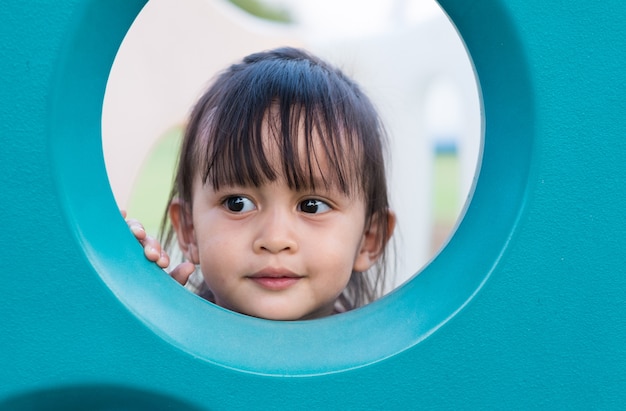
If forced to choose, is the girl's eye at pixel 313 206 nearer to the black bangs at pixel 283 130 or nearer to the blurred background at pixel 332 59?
the black bangs at pixel 283 130

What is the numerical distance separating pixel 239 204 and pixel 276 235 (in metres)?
0.07

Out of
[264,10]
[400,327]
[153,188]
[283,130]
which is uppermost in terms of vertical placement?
[264,10]

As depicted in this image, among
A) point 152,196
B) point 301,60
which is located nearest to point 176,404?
point 301,60

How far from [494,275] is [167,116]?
1.50m

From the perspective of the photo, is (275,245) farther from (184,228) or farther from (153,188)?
(153,188)

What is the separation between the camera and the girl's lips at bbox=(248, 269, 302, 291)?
2.80ft

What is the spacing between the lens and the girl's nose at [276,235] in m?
0.83

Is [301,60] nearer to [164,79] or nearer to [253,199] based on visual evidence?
[253,199]

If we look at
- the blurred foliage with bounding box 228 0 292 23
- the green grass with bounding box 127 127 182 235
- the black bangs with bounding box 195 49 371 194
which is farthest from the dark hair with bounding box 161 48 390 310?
the blurred foliage with bounding box 228 0 292 23

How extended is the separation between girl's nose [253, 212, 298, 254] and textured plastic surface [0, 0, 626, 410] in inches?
8.0

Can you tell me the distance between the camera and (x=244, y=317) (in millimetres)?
668

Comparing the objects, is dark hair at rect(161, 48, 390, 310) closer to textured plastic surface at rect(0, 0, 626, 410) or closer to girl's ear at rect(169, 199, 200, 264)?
girl's ear at rect(169, 199, 200, 264)

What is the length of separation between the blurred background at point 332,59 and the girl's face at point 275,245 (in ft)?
3.17

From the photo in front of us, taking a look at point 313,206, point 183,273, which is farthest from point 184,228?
point 313,206
